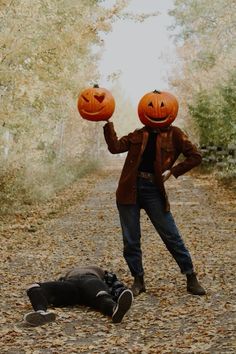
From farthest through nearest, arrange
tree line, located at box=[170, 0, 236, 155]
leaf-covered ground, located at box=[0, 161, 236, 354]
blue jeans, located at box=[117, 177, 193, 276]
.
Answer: tree line, located at box=[170, 0, 236, 155]
blue jeans, located at box=[117, 177, 193, 276]
leaf-covered ground, located at box=[0, 161, 236, 354]

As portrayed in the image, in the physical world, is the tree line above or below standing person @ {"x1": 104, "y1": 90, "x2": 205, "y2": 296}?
above

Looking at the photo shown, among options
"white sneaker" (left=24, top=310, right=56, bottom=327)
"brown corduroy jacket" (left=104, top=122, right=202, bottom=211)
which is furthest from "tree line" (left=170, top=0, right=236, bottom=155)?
"white sneaker" (left=24, top=310, right=56, bottom=327)

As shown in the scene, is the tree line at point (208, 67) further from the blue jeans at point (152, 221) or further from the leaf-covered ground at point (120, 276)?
the blue jeans at point (152, 221)

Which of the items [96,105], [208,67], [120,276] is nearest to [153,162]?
[96,105]

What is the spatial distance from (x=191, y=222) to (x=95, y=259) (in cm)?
422

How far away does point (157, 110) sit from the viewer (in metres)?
6.41

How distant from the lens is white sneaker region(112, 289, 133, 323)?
5480mm

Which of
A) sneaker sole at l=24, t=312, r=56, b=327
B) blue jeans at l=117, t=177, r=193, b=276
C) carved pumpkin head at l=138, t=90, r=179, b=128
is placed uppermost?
carved pumpkin head at l=138, t=90, r=179, b=128

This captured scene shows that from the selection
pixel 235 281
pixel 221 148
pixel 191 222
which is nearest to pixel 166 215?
pixel 235 281

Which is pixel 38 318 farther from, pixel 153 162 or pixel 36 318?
pixel 153 162

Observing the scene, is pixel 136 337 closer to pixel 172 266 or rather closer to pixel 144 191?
pixel 144 191

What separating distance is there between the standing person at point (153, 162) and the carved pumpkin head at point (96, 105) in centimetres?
17

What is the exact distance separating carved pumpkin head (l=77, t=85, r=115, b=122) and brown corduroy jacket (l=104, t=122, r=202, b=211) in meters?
0.15

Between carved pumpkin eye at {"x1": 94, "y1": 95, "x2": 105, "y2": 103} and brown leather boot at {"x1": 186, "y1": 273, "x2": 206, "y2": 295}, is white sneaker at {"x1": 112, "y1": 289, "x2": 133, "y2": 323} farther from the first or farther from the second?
carved pumpkin eye at {"x1": 94, "y1": 95, "x2": 105, "y2": 103}
